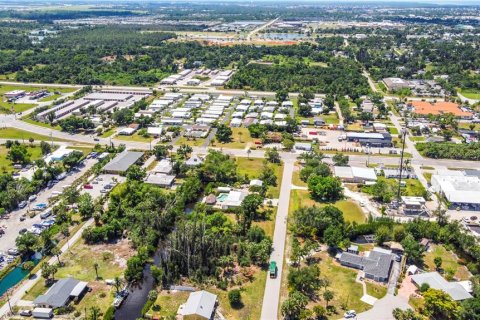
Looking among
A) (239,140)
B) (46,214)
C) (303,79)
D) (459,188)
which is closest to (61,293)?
(46,214)

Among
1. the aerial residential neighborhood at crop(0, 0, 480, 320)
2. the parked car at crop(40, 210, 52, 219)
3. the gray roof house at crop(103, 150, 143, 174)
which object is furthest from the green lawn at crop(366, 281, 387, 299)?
the gray roof house at crop(103, 150, 143, 174)

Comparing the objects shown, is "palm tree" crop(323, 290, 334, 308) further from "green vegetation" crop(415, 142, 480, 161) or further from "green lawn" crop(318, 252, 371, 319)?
"green vegetation" crop(415, 142, 480, 161)

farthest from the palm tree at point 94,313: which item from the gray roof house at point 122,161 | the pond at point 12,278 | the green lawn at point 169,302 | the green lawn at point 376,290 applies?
the gray roof house at point 122,161

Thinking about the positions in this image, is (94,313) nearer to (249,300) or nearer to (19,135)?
(249,300)

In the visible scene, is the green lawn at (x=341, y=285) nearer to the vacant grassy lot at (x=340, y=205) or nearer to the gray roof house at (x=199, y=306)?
the vacant grassy lot at (x=340, y=205)

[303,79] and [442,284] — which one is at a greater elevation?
[303,79]

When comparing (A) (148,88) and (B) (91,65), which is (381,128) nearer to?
(A) (148,88)
